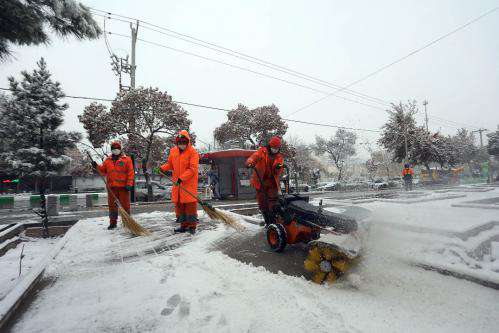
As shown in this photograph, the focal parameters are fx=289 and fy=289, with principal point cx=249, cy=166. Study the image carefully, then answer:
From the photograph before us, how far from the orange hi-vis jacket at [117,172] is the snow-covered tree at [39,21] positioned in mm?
3565

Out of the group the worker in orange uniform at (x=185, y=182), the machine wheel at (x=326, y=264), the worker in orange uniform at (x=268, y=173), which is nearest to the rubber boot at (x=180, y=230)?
the worker in orange uniform at (x=185, y=182)

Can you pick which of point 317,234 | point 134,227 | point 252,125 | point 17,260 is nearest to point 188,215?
point 134,227

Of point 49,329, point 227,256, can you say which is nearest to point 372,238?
point 227,256

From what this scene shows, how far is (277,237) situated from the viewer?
12.0ft

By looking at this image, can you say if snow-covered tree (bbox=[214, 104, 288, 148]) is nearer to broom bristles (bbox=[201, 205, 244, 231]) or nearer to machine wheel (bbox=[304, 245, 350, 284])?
broom bristles (bbox=[201, 205, 244, 231])

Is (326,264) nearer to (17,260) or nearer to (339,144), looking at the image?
(17,260)

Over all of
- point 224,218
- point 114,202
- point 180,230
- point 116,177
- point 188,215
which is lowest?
point 180,230

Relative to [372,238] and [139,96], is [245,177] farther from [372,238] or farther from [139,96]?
[372,238]

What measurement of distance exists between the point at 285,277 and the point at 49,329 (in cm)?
189

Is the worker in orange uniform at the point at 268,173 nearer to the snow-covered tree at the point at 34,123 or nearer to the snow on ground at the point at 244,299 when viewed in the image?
the snow on ground at the point at 244,299

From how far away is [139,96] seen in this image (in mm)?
16844

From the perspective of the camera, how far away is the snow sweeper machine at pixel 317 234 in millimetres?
2641

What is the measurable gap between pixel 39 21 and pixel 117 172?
382 centimetres

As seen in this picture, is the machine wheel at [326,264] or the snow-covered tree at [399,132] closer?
the machine wheel at [326,264]
